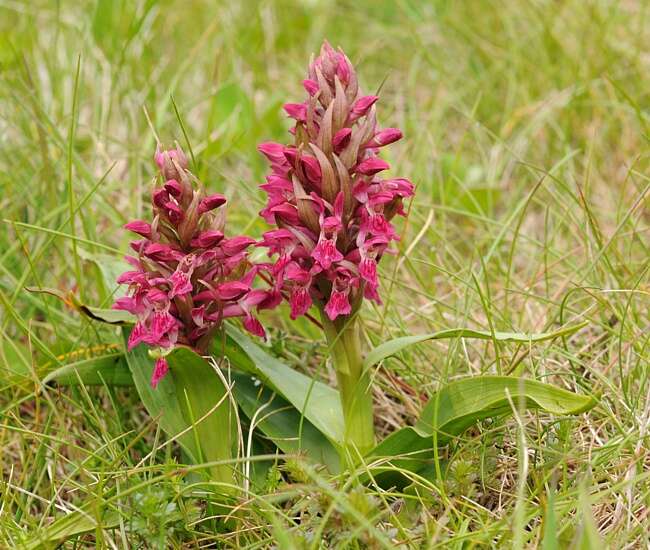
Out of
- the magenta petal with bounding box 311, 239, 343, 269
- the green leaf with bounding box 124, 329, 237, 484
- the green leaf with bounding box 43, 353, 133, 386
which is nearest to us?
the magenta petal with bounding box 311, 239, 343, 269

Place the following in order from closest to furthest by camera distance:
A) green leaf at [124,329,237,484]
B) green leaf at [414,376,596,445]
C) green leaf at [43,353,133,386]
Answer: green leaf at [414,376,596,445]
green leaf at [124,329,237,484]
green leaf at [43,353,133,386]

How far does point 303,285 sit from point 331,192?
0.22 metres

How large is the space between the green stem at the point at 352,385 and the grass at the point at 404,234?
144 millimetres

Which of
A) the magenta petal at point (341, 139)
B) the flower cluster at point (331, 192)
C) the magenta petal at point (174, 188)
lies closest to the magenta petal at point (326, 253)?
the flower cluster at point (331, 192)

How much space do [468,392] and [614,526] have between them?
42 centimetres

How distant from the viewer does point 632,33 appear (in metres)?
4.25

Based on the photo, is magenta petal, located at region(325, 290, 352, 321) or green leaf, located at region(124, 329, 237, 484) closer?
magenta petal, located at region(325, 290, 352, 321)

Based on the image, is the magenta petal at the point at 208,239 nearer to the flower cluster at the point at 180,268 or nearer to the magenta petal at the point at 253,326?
the flower cluster at the point at 180,268

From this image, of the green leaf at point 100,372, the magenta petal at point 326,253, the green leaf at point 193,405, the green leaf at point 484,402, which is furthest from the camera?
the green leaf at point 100,372

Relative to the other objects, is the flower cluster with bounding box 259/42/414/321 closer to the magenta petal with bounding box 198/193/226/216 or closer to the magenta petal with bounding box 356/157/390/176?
the magenta petal with bounding box 356/157/390/176

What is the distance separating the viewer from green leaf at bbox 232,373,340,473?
2215 millimetres

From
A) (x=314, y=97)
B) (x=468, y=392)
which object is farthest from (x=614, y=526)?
(x=314, y=97)

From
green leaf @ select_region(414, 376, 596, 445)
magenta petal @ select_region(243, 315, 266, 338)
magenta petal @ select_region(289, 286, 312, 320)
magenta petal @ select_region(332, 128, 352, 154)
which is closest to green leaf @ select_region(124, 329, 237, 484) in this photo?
magenta petal @ select_region(243, 315, 266, 338)

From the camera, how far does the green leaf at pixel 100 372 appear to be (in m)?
2.28
